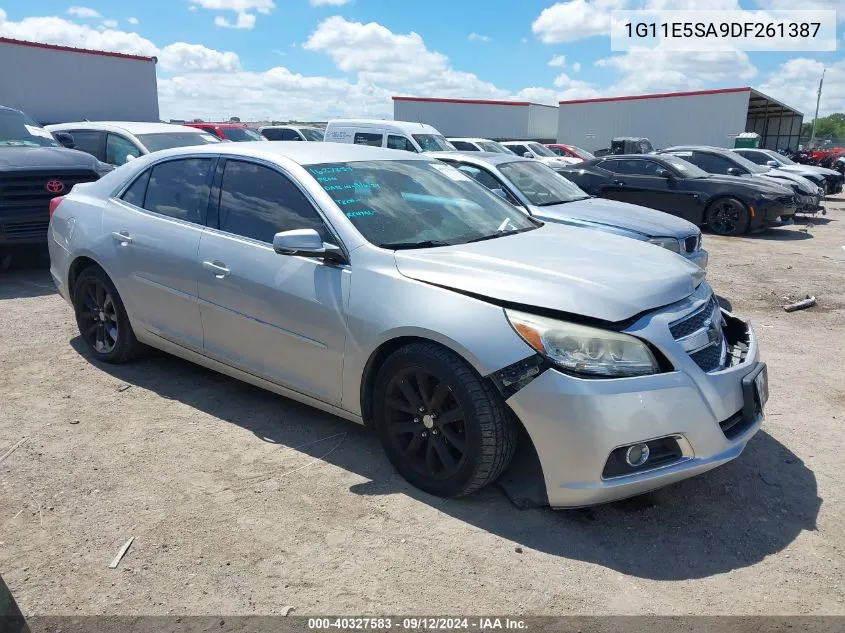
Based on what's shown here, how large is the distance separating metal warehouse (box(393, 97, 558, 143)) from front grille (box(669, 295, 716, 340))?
32090 mm

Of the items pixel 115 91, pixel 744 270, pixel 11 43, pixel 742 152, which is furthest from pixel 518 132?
pixel 744 270

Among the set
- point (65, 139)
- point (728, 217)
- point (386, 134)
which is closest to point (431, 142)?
point (386, 134)

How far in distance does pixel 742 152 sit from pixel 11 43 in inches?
755

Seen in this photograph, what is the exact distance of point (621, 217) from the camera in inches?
291

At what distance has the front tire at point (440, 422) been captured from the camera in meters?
3.02

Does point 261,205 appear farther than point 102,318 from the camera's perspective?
No

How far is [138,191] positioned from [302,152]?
4.43 feet

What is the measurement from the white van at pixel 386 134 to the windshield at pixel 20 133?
22.4ft

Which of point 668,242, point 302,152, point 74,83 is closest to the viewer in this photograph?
point 302,152

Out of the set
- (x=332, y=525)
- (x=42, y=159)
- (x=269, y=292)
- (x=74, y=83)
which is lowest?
(x=332, y=525)

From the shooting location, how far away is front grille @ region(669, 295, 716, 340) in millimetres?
3082

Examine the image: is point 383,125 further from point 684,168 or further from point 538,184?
point 538,184

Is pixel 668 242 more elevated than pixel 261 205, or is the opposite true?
pixel 261 205

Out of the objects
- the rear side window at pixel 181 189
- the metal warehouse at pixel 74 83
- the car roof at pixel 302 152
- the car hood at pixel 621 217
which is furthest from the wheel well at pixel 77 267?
the metal warehouse at pixel 74 83
